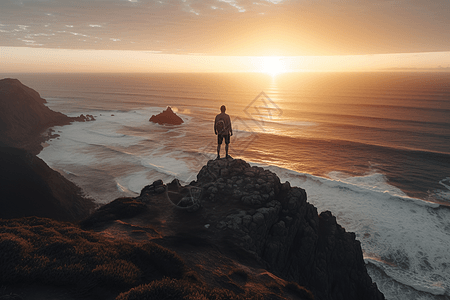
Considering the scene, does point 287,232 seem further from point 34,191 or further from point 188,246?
point 34,191

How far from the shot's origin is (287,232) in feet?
47.6

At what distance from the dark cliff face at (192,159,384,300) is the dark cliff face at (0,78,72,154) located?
1876 inches

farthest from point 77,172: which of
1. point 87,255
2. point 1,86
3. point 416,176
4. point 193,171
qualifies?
point 416,176

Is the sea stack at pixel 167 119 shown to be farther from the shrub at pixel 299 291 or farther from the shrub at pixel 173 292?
the shrub at pixel 173 292

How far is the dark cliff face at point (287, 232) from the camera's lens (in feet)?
44.1

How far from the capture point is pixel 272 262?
13227mm

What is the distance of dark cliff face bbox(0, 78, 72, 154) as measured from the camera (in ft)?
161

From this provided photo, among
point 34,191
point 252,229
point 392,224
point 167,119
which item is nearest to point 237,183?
point 252,229

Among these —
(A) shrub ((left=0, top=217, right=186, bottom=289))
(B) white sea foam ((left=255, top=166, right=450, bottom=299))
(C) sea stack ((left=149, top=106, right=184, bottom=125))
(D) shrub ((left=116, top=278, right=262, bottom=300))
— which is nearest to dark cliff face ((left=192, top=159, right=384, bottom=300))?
(D) shrub ((left=116, top=278, right=262, bottom=300))

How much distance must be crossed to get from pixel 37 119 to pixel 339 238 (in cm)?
7694

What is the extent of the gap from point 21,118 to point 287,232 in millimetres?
70590

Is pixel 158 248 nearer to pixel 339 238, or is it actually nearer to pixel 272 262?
pixel 272 262

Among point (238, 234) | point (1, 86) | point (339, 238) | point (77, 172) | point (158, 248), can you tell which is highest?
point (1, 86)

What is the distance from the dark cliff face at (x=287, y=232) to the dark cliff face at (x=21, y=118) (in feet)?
156
